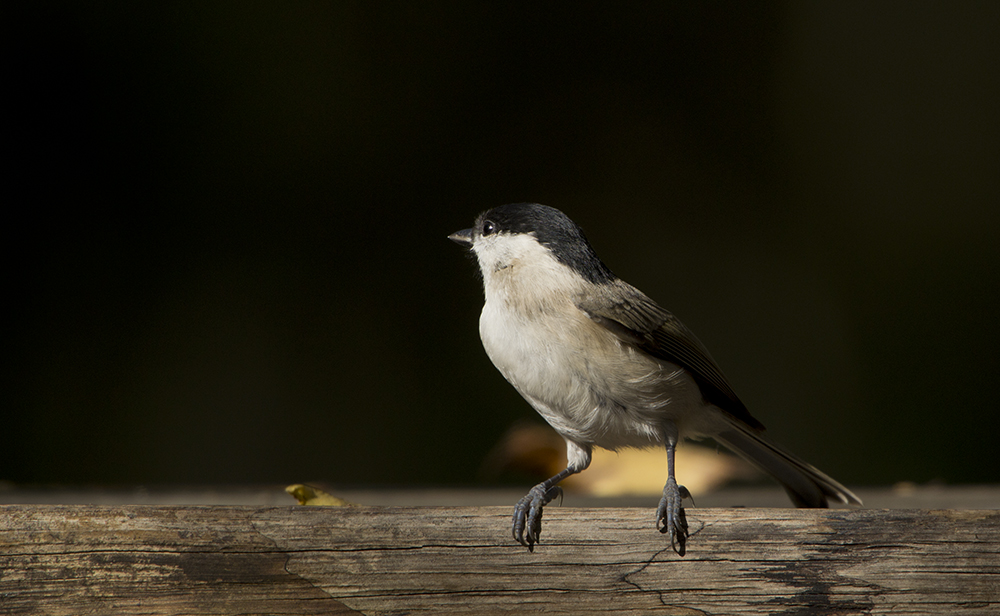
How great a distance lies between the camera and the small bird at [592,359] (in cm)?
138

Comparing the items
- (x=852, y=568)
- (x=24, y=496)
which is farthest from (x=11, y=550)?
(x=852, y=568)

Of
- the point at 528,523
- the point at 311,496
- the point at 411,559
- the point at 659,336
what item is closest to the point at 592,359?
the point at 659,336

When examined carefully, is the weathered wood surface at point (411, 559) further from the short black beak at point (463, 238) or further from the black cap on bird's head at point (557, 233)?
the short black beak at point (463, 238)

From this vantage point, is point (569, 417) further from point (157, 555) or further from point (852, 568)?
point (157, 555)

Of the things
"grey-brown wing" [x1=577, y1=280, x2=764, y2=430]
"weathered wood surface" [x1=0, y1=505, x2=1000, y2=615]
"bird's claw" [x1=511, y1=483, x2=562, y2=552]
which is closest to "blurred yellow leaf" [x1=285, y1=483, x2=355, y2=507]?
"weathered wood surface" [x1=0, y1=505, x2=1000, y2=615]

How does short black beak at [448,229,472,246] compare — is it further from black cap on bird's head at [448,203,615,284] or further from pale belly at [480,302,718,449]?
pale belly at [480,302,718,449]

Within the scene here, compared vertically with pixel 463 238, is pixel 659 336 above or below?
below

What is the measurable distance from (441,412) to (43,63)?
206cm

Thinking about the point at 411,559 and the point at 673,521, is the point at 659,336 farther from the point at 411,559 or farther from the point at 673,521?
the point at 411,559

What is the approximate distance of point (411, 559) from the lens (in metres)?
1.14

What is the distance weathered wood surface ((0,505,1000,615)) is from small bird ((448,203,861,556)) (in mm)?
135

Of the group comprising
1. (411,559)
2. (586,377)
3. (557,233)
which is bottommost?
(411,559)

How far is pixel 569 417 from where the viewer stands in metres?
1.43

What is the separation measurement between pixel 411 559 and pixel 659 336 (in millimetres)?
599
